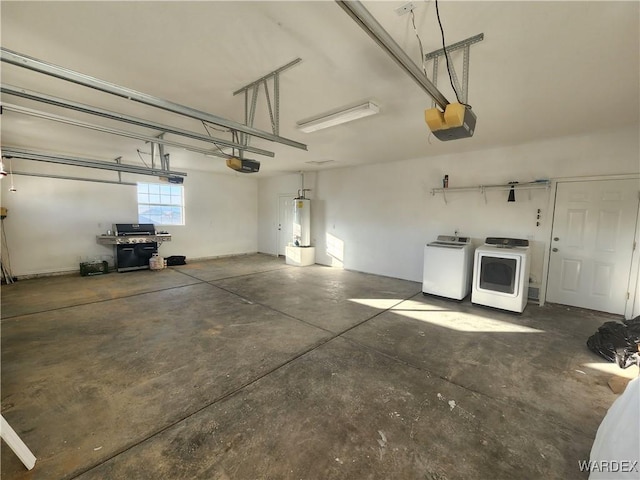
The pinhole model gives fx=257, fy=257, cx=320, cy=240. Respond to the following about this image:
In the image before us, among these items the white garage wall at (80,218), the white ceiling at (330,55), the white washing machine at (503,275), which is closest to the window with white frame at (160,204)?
the white garage wall at (80,218)

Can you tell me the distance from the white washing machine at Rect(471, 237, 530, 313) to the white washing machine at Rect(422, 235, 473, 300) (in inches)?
9.4

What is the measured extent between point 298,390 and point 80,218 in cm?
681

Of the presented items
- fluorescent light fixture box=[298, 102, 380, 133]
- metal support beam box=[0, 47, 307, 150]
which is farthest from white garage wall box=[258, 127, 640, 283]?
metal support beam box=[0, 47, 307, 150]

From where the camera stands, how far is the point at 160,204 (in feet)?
23.8

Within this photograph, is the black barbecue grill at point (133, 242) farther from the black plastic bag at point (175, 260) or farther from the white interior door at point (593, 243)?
the white interior door at point (593, 243)

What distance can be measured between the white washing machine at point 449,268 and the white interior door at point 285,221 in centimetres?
460

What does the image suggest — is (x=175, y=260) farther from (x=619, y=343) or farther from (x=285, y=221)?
(x=619, y=343)

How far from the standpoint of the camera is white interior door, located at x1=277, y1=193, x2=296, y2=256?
820cm

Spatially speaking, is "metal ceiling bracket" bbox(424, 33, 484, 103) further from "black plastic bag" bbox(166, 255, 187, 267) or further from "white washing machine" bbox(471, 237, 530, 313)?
"black plastic bag" bbox(166, 255, 187, 267)

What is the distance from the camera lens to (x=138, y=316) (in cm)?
367

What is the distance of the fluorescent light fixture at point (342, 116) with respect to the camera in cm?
276

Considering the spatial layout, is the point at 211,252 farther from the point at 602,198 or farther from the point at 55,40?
the point at 602,198

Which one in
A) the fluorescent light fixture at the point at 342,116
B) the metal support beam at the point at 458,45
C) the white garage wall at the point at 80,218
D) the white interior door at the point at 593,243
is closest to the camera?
the metal support beam at the point at 458,45

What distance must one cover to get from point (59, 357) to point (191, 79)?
10.2 feet
